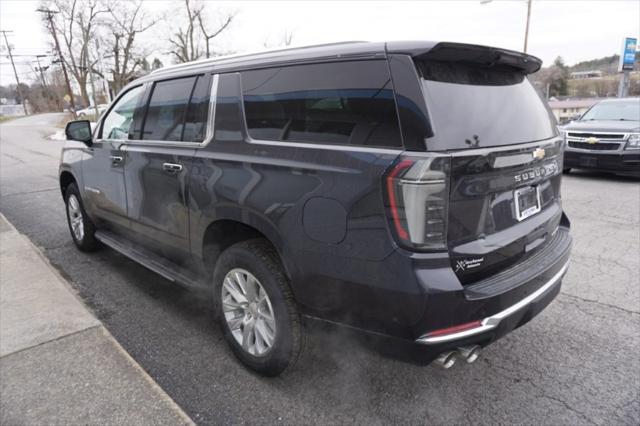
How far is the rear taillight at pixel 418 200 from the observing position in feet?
5.89

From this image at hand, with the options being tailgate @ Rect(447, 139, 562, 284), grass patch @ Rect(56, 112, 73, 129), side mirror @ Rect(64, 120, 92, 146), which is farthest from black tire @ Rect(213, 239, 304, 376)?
grass patch @ Rect(56, 112, 73, 129)

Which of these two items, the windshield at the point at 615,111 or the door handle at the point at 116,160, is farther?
the windshield at the point at 615,111

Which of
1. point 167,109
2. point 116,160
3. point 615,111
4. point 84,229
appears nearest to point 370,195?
point 167,109

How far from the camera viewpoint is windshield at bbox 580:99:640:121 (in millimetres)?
8984

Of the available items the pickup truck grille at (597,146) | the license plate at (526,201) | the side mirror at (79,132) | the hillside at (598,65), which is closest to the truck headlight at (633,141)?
the pickup truck grille at (597,146)

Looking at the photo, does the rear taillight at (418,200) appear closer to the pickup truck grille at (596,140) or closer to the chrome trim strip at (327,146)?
the chrome trim strip at (327,146)

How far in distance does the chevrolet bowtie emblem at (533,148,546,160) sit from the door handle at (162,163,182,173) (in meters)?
2.19

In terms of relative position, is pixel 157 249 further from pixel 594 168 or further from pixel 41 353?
pixel 594 168

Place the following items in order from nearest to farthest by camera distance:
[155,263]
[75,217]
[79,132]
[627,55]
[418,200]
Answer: [418,200] < [155,263] < [79,132] < [75,217] < [627,55]

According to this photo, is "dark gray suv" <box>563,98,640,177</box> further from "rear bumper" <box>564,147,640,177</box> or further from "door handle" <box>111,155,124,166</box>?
"door handle" <box>111,155,124,166</box>

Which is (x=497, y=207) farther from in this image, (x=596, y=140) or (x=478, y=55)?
(x=596, y=140)

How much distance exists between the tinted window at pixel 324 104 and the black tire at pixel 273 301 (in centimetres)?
66

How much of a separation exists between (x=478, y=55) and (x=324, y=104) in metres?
0.79

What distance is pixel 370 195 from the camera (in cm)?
189
